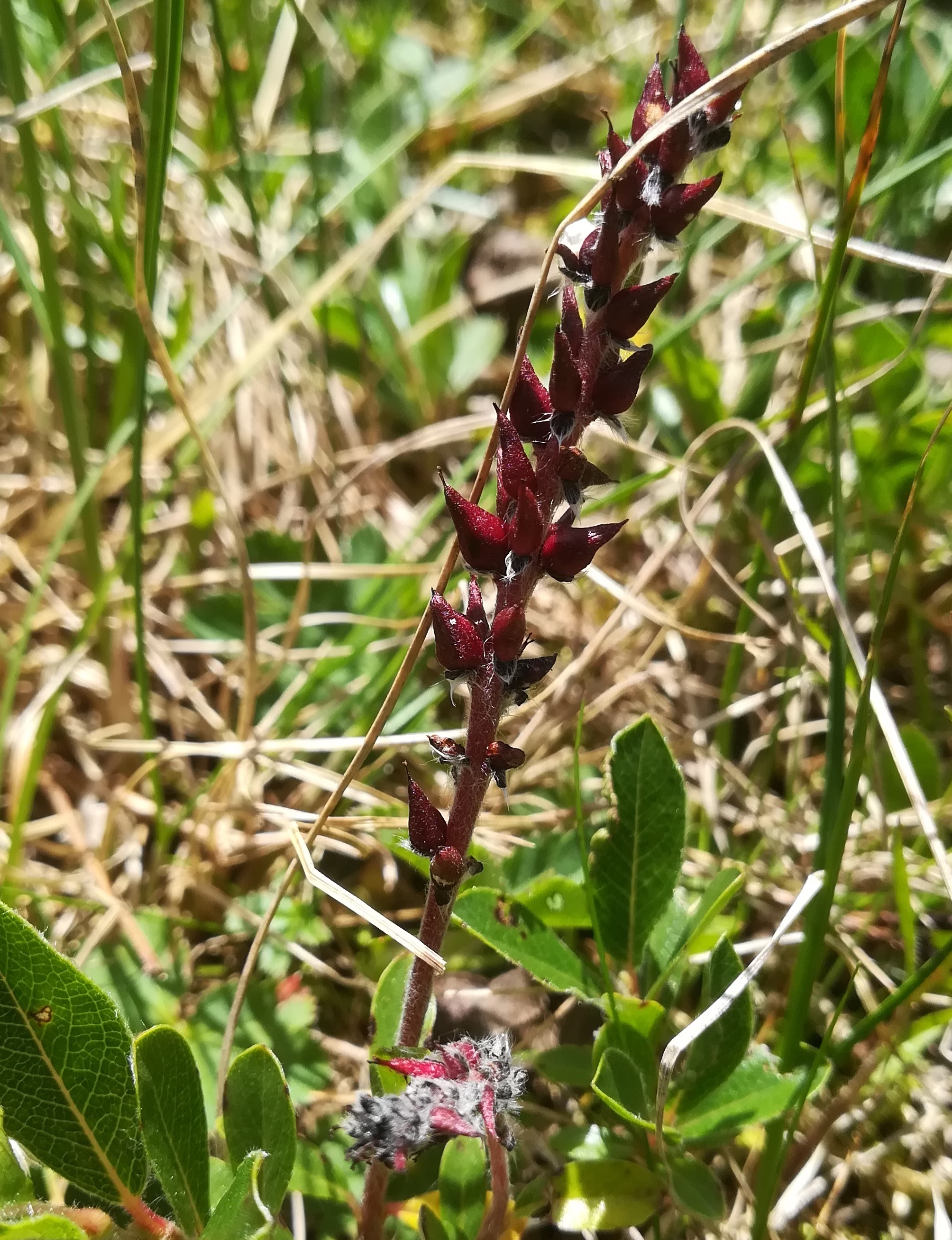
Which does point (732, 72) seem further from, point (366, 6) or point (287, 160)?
point (366, 6)

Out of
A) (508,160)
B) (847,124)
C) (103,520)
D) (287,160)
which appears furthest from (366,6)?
(103,520)

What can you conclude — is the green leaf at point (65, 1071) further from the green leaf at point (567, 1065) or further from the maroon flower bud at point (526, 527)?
the maroon flower bud at point (526, 527)

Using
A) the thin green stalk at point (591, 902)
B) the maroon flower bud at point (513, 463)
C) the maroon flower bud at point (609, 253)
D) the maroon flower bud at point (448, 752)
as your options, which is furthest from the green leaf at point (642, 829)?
the maroon flower bud at point (609, 253)

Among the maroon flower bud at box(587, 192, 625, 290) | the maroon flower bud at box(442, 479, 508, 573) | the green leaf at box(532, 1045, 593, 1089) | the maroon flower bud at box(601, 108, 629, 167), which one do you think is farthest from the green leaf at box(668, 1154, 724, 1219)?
the maroon flower bud at box(601, 108, 629, 167)

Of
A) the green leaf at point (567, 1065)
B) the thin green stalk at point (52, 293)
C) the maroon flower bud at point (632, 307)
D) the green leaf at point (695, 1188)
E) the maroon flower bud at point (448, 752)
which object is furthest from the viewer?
the thin green stalk at point (52, 293)

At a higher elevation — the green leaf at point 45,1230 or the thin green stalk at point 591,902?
the thin green stalk at point 591,902

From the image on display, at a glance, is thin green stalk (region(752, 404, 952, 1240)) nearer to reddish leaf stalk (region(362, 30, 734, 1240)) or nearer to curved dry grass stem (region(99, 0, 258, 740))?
reddish leaf stalk (region(362, 30, 734, 1240))
